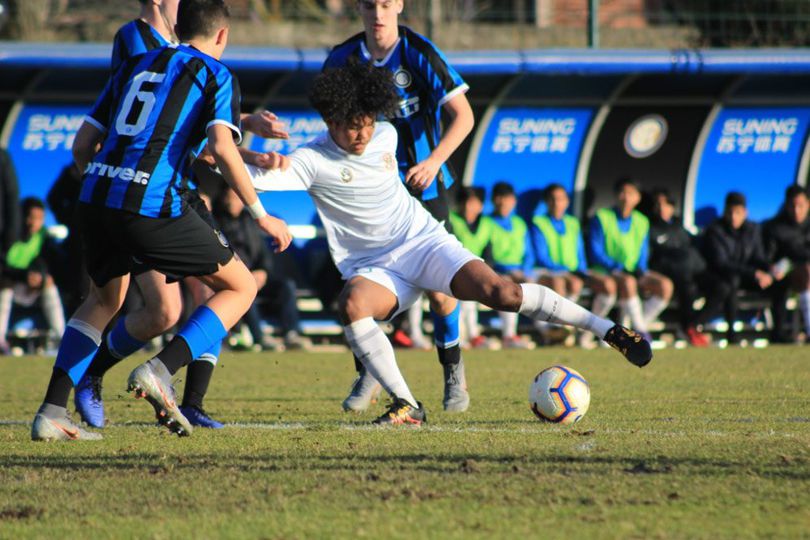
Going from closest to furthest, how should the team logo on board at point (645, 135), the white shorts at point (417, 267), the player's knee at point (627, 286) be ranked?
the white shorts at point (417, 267) < the player's knee at point (627, 286) < the team logo on board at point (645, 135)

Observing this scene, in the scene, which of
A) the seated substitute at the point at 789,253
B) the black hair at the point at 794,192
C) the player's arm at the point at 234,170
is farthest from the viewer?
the black hair at the point at 794,192

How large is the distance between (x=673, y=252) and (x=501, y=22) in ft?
13.0

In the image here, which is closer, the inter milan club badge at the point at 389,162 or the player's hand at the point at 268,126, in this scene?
the player's hand at the point at 268,126

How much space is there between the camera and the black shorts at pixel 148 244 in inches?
200

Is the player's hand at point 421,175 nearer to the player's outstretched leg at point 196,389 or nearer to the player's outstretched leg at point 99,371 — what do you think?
the player's outstretched leg at point 196,389

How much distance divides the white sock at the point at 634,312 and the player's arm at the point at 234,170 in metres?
7.85

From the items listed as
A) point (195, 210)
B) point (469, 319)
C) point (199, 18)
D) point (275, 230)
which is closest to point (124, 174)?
point (195, 210)

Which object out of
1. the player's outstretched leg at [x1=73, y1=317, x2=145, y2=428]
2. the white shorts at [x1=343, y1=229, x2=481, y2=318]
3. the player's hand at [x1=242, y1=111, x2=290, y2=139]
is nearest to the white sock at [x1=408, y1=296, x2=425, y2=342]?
the white shorts at [x1=343, y1=229, x2=481, y2=318]

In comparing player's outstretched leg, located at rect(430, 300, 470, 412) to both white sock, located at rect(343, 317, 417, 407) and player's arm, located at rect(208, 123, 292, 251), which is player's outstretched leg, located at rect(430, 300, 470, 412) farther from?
player's arm, located at rect(208, 123, 292, 251)

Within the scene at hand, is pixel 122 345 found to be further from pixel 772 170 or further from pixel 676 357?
pixel 772 170

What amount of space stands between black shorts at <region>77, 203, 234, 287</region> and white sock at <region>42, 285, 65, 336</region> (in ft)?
22.7

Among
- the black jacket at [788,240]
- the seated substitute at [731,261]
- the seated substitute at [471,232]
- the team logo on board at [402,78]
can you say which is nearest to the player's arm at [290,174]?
the team logo on board at [402,78]

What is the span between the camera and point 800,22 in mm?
14891

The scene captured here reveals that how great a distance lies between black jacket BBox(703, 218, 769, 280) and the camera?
42.7 ft
